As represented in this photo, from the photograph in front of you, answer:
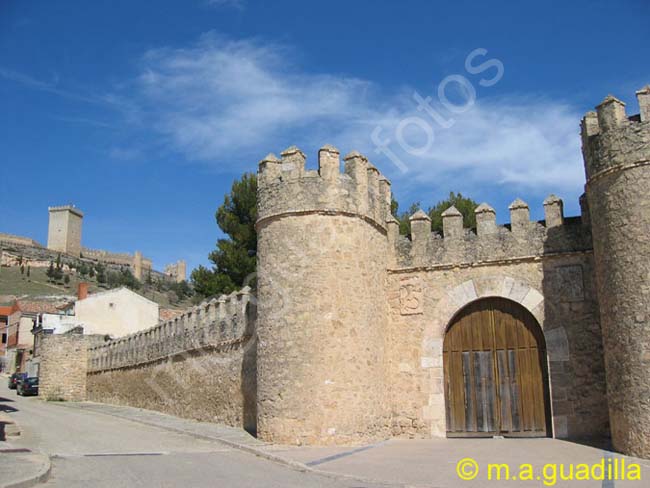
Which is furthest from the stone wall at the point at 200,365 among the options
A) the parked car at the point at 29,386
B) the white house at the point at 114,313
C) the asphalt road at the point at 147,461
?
the white house at the point at 114,313

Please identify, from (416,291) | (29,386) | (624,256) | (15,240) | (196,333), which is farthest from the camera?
(15,240)

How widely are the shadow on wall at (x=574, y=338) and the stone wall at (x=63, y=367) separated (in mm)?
24085

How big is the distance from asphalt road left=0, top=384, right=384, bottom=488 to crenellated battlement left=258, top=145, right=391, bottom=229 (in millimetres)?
4674

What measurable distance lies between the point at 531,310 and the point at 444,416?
2716 mm

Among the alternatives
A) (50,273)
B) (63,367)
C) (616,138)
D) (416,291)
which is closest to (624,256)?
(616,138)

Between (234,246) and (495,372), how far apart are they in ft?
46.2

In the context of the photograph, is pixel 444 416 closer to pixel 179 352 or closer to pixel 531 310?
pixel 531 310

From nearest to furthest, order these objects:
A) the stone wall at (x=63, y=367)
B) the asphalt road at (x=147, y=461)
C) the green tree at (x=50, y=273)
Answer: the asphalt road at (x=147, y=461) < the stone wall at (x=63, y=367) < the green tree at (x=50, y=273)

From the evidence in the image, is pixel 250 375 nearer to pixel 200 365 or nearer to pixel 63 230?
pixel 200 365

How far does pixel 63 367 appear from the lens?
29.5 meters

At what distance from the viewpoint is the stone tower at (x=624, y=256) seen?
9523mm

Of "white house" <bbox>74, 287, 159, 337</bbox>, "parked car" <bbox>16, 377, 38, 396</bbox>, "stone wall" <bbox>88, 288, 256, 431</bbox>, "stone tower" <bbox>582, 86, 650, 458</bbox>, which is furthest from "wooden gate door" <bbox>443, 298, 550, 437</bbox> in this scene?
"white house" <bbox>74, 287, 159, 337</bbox>

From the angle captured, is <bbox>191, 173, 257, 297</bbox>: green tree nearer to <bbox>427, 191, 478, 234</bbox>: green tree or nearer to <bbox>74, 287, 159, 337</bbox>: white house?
<bbox>427, 191, 478, 234</bbox>: green tree

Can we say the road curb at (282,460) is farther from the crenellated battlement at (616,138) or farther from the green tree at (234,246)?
the green tree at (234,246)
